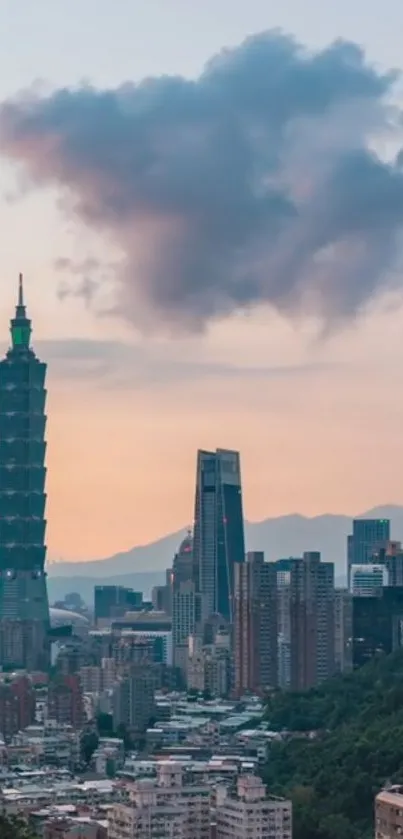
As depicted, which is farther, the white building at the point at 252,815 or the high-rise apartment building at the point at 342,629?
the high-rise apartment building at the point at 342,629

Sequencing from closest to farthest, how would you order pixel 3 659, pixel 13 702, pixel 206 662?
pixel 13 702, pixel 206 662, pixel 3 659

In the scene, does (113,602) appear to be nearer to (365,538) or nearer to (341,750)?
(365,538)

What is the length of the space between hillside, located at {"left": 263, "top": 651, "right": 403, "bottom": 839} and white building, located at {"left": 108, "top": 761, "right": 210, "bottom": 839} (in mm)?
1162

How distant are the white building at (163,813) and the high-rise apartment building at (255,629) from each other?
2556 centimetres

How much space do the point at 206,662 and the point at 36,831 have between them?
2895 cm

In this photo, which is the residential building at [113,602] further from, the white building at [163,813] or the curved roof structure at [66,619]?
the white building at [163,813]

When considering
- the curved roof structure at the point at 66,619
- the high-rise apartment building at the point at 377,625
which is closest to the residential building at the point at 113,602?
the curved roof structure at the point at 66,619

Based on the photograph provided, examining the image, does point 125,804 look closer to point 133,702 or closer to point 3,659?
point 133,702

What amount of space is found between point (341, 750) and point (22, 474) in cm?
3945

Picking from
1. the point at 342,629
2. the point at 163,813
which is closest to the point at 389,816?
the point at 163,813

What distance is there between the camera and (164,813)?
20.9m

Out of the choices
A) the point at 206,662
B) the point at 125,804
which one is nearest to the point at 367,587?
the point at 206,662

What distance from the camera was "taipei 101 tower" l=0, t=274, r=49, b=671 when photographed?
65.9 meters

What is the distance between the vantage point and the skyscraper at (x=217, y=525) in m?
67.4
